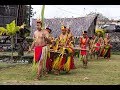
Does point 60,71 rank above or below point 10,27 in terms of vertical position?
below

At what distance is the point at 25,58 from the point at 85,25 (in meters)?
12.2

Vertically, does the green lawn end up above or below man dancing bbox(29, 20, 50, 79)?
below

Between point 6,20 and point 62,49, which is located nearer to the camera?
point 62,49

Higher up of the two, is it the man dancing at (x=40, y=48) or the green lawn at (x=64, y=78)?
A: the man dancing at (x=40, y=48)

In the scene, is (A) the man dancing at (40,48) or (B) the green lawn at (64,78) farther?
(A) the man dancing at (40,48)

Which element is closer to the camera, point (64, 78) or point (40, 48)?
point (40, 48)

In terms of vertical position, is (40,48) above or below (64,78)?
above

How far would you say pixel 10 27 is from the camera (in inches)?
570

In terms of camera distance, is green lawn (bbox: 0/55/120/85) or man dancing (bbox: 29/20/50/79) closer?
green lawn (bbox: 0/55/120/85)
